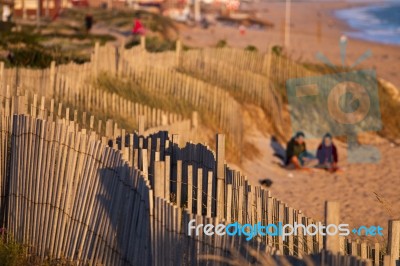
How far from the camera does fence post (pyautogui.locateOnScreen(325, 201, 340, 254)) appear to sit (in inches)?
220

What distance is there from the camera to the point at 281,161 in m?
18.2

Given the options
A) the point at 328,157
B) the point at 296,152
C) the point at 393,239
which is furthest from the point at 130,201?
the point at 328,157

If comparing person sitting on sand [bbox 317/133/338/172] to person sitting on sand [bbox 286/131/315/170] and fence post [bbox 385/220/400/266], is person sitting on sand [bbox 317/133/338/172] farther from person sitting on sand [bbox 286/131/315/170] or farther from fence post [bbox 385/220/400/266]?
fence post [bbox 385/220/400/266]

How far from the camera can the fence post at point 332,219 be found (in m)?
5.60

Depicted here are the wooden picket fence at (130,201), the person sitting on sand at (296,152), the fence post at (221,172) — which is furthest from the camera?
the person sitting on sand at (296,152)

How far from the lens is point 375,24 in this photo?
67.3 metres

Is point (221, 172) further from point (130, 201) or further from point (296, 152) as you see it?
point (296, 152)

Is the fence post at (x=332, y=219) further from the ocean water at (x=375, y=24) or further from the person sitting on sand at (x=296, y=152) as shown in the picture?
the ocean water at (x=375, y=24)

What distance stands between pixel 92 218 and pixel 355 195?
854cm

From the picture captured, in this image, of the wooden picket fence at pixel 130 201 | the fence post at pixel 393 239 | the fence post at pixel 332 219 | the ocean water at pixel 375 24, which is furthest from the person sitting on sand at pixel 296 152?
the ocean water at pixel 375 24

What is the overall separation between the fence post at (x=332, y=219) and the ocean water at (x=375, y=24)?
44.7 metres

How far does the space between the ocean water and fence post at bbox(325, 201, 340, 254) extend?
147 feet

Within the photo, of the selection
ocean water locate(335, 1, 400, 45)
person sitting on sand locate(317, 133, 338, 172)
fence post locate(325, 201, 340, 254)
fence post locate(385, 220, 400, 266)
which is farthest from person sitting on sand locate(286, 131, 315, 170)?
ocean water locate(335, 1, 400, 45)

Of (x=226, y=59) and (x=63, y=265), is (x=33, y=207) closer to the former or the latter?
(x=63, y=265)
